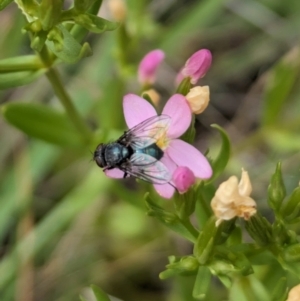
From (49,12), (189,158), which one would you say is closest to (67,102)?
(49,12)

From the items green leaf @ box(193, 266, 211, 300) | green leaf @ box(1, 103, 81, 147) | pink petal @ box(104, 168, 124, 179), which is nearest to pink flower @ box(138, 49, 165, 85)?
green leaf @ box(1, 103, 81, 147)

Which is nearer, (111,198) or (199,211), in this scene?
(199,211)

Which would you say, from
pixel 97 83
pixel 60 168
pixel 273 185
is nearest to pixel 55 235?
pixel 60 168

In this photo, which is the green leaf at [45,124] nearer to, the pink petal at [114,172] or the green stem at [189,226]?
the pink petal at [114,172]

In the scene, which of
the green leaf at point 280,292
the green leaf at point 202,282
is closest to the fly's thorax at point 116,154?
the green leaf at point 202,282

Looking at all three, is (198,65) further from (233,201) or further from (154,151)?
(233,201)

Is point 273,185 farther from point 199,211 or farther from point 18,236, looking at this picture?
point 18,236

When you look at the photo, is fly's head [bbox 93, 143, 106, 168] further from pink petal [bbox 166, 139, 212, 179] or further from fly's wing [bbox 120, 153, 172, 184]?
pink petal [bbox 166, 139, 212, 179]
